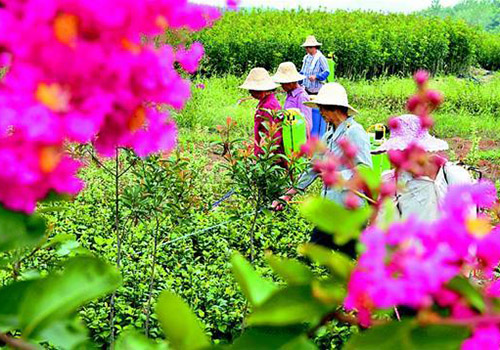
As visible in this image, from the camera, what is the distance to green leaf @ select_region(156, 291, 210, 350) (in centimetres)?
60

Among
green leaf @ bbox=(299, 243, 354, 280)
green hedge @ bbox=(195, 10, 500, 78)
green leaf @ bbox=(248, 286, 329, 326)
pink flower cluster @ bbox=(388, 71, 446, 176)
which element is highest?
pink flower cluster @ bbox=(388, 71, 446, 176)

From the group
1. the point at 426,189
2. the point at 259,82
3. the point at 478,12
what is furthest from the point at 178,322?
the point at 478,12

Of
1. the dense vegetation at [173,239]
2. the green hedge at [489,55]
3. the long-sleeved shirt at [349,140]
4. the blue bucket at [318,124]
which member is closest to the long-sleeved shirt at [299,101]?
the dense vegetation at [173,239]

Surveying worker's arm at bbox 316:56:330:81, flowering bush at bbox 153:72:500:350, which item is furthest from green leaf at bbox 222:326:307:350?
worker's arm at bbox 316:56:330:81

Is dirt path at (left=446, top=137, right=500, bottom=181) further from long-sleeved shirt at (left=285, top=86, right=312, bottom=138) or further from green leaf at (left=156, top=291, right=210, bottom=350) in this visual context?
green leaf at (left=156, top=291, right=210, bottom=350)

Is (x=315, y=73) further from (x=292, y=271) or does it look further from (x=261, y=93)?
(x=292, y=271)

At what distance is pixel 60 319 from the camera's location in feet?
1.98

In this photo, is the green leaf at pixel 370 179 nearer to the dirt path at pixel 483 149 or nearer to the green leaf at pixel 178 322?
the green leaf at pixel 178 322

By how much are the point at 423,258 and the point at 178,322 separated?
9.2 inches

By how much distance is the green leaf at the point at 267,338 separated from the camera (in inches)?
23.0

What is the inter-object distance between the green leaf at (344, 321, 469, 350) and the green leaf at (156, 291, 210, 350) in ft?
0.52

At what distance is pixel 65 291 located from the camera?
0.60m

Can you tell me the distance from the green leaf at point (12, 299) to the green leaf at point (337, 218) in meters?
0.25

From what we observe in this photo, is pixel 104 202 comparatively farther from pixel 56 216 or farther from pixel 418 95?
pixel 418 95
